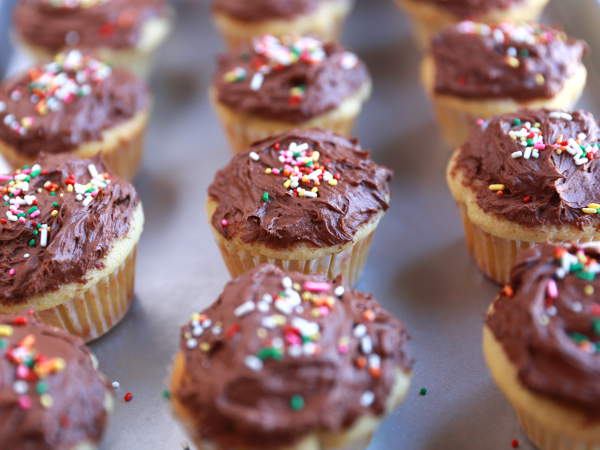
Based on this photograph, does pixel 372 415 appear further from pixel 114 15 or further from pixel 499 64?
pixel 114 15

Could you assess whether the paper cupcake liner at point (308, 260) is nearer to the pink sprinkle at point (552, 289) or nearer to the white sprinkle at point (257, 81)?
the pink sprinkle at point (552, 289)

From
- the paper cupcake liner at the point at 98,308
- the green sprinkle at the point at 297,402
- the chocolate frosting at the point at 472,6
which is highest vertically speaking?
the chocolate frosting at the point at 472,6

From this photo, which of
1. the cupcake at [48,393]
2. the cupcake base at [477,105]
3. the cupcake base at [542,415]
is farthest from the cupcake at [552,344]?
the cupcake at [48,393]

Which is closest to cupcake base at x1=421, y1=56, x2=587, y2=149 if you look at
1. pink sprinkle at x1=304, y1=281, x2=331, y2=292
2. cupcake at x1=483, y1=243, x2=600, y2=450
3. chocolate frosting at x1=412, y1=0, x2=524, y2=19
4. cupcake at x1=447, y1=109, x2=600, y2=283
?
cupcake at x1=447, y1=109, x2=600, y2=283

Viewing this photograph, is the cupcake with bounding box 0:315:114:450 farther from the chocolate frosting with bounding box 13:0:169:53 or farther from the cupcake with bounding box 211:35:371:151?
the chocolate frosting with bounding box 13:0:169:53

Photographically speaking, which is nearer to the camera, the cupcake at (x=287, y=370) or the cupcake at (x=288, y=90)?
the cupcake at (x=287, y=370)

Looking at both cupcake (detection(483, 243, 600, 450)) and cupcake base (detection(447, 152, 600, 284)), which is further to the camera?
cupcake base (detection(447, 152, 600, 284))

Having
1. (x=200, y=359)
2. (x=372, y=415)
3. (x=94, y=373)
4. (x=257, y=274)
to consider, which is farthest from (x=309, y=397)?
(x=94, y=373)

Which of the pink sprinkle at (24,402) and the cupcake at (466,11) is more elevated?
the cupcake at (466,11)
